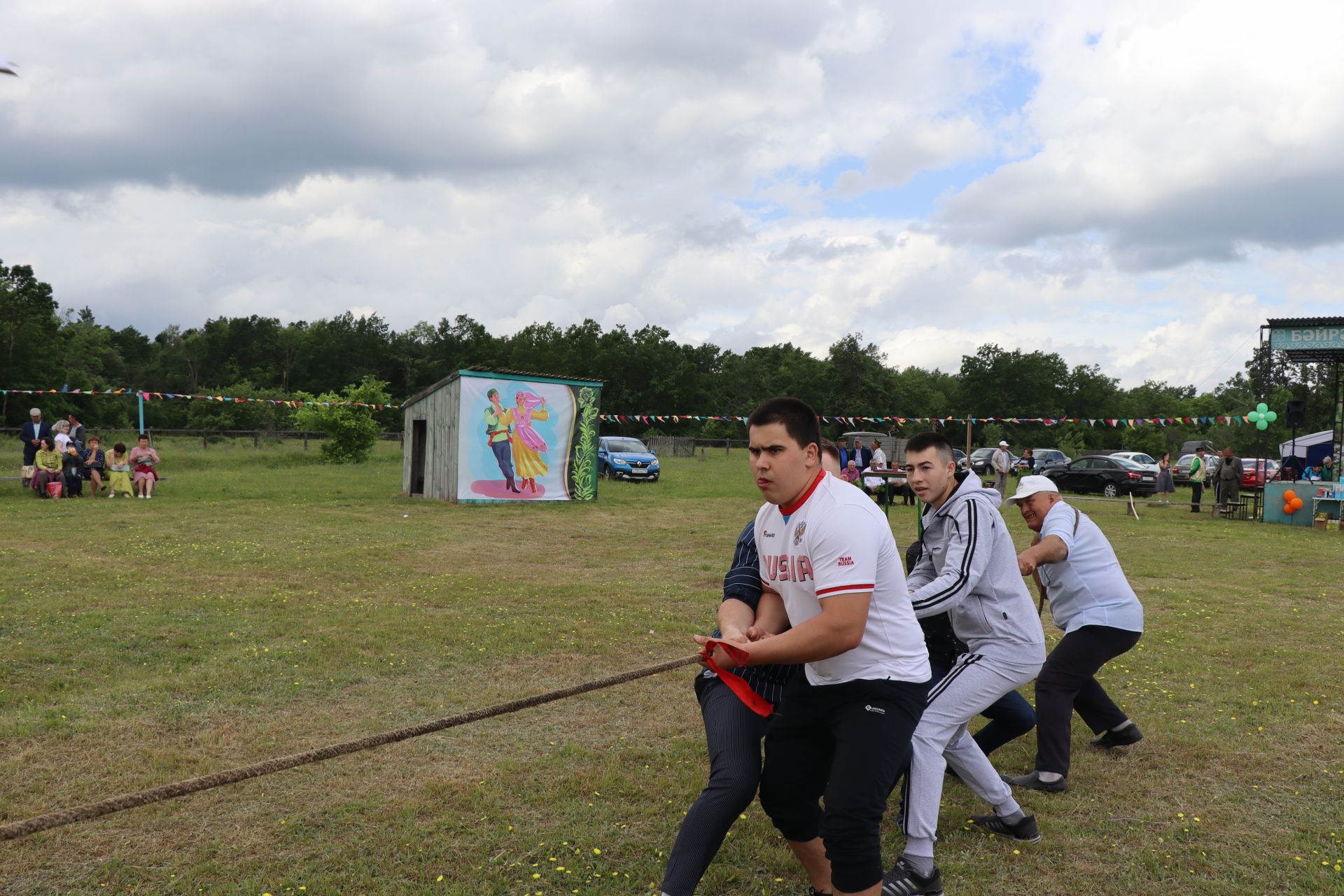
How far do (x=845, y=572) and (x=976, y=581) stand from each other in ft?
4.69

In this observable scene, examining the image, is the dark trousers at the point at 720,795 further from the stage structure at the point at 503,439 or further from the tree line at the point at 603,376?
the tree line at the point at 603,376

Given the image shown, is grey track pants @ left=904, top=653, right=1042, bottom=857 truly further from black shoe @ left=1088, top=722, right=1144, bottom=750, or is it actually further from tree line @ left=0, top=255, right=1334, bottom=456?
tree line @ left=0, top=255, right=1334, bottom=456

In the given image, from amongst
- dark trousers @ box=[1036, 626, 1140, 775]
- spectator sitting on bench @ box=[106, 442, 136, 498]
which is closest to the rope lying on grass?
dark trousers @ box=[1036, 626, 1140, 775]

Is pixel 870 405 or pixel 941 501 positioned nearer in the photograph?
pixel 941 501

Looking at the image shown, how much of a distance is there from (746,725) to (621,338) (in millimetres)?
75250

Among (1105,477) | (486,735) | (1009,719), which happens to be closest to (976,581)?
(1009,719)

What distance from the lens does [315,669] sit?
6570 mm

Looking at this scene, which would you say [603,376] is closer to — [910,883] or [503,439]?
[503,439]

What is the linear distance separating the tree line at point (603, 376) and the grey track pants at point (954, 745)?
1541 inches

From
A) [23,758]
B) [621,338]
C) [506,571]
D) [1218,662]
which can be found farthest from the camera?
[621,338]

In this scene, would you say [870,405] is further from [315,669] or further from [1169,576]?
[315,669]

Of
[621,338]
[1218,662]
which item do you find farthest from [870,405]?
[1218,662]

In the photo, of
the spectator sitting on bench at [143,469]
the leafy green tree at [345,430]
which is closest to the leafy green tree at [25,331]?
the leafy green tree at [345,430]

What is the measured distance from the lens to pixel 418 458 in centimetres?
2170
